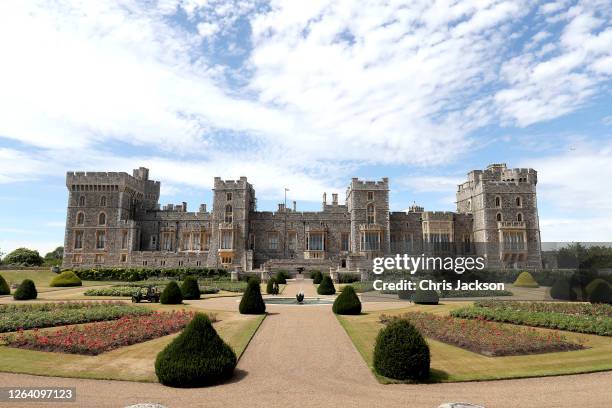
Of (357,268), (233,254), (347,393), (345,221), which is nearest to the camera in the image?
(347,393)

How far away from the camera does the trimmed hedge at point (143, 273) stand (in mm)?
46750

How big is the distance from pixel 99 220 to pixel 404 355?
2131 inches

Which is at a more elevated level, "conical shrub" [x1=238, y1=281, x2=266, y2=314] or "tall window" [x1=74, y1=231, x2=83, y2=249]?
"tall window" [x1=74, y1=231, x2=83, y2=249]

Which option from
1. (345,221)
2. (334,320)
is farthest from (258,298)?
(345,221)

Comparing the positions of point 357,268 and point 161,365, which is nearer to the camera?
point 161,365

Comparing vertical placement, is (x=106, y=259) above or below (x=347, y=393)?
above

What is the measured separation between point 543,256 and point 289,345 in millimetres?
52222

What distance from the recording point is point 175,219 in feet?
190

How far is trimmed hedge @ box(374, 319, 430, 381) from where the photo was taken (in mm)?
10289

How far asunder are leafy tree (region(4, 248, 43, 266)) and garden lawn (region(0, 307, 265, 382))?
68873 mm

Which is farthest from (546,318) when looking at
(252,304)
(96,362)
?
(96,362)

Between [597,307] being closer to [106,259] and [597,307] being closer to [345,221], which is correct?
[345,221]

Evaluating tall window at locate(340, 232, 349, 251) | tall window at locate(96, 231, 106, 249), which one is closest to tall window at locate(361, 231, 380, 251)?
tall window at locate(340, 232, 349, 251)

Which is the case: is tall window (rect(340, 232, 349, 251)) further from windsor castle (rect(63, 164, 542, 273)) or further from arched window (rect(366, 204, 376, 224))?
arched window (rect(366, 204, 376, 224))
